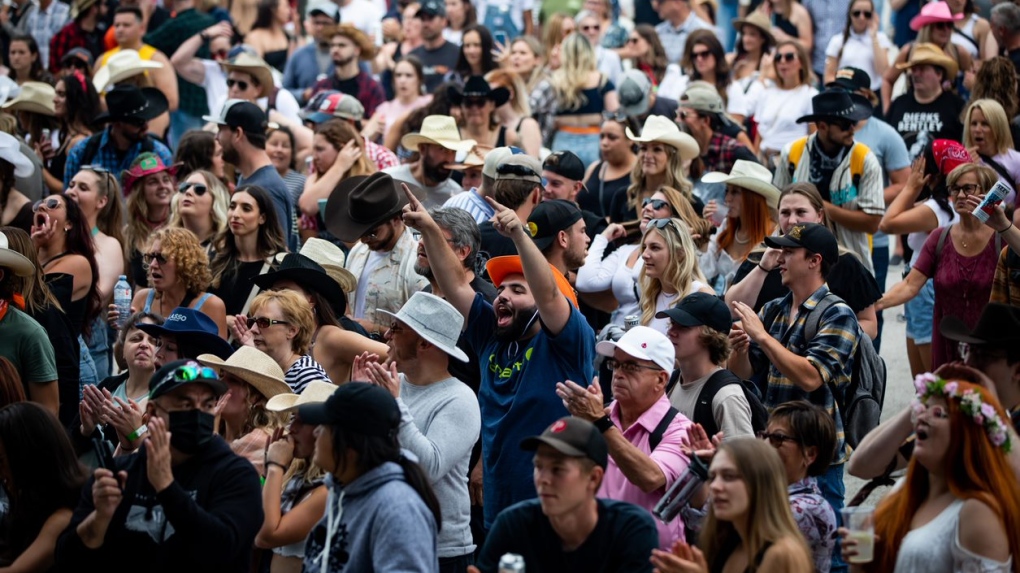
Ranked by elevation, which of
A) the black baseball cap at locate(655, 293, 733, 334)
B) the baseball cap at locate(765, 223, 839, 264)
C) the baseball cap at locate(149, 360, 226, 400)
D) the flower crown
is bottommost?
the baseball cap at locate(149, 360, 226, 400)

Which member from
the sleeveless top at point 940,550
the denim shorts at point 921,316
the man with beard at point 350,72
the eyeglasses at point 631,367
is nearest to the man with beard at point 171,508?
the eyeglasses at point 631,367

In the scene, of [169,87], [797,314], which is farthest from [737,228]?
[169,87]

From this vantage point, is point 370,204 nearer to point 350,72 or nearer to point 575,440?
point 575,440

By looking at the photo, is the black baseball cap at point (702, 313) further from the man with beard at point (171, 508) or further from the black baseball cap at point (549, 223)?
the man with beard at point (171, 508)

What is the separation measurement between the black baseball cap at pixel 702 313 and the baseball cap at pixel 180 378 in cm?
199

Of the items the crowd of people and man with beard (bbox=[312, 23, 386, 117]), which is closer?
the crowd of people

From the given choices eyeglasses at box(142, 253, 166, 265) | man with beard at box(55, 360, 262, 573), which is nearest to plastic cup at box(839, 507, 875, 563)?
man with beard at box(55, 360, 262, 573)

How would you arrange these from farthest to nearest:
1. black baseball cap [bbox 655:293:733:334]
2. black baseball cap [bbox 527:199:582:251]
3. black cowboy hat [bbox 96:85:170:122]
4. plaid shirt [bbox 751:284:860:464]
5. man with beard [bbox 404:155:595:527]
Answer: black cowboy hat [bbox 96:85:170:122] < black baseball cap [bbox 527:199:582:251] < plaid shirt [bbox 751:284:860:464] < black baseball cap [bbox 655:293:733:334] < man with beard [bbox 404:155:595:527]

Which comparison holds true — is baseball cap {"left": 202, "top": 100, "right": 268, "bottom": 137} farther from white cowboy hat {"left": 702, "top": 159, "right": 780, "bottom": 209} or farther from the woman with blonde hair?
the woman with blonde hair

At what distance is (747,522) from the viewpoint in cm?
443

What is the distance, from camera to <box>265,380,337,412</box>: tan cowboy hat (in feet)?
18.1

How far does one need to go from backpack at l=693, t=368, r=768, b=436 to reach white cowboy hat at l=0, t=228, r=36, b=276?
3631 mm

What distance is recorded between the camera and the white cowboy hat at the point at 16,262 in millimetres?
6938

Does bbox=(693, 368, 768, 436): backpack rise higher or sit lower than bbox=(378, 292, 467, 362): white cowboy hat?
lower
